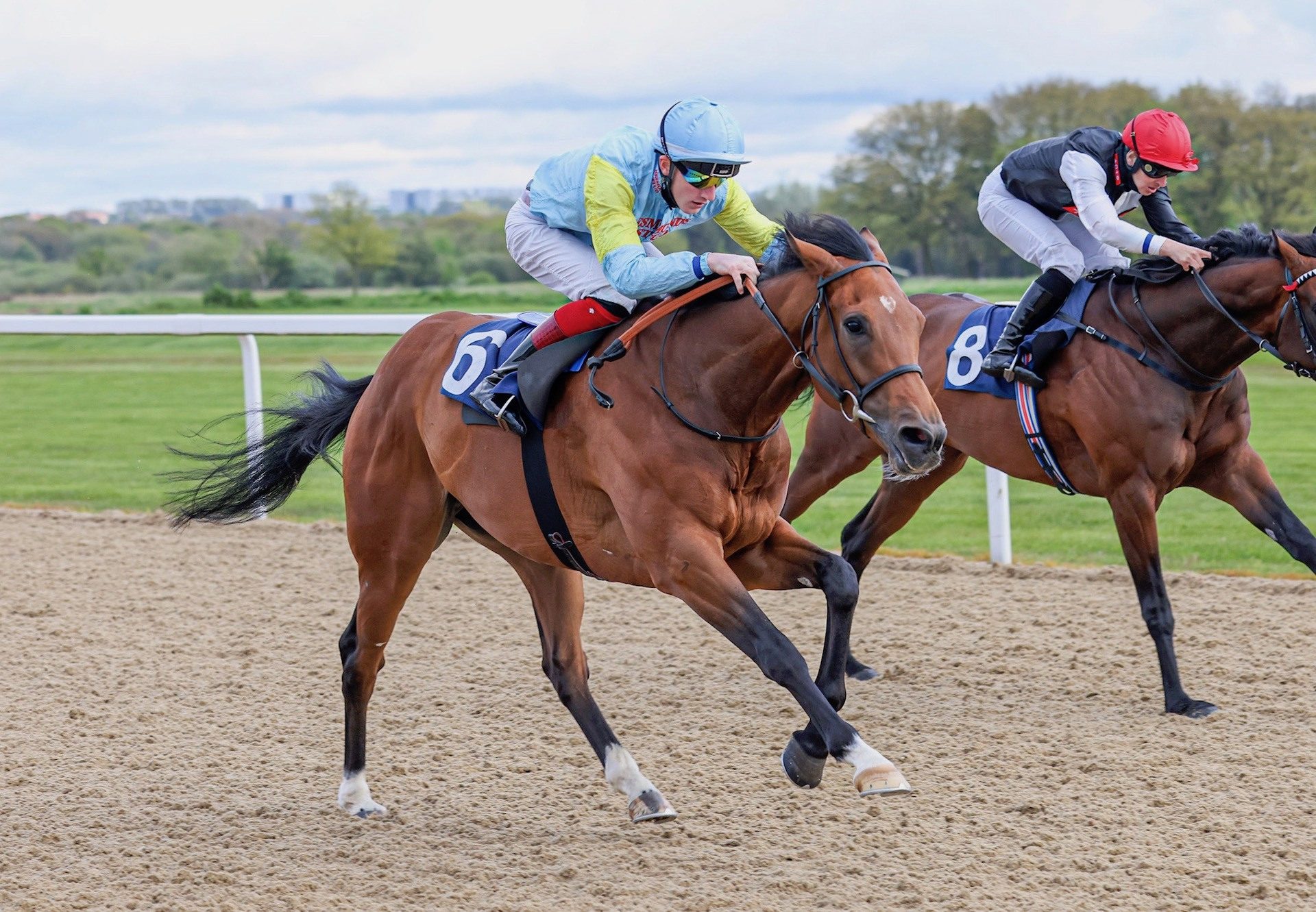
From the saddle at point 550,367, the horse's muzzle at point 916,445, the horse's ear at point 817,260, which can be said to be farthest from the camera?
the saddle at point 550,367

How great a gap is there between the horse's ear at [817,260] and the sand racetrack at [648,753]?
1.41m

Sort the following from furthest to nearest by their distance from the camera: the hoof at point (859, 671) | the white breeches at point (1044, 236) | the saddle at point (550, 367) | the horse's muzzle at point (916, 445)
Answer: the white breeches at point (1044, 236)
the hoof at point (859, 671)
the saddle at point (550, 367)
the horse's muzzle at point (916, 445)

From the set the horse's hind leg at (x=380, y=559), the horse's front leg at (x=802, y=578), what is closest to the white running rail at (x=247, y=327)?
the horse's hind leg at (x=380, y=559)

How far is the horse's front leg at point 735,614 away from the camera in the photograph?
2891 mm

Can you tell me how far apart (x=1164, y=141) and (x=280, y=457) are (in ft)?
10.3

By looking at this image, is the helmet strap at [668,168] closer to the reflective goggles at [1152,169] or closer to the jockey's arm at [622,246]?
the jockey's arm at [622,246]

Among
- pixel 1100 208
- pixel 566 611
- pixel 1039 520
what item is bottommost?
pixel 1039 520

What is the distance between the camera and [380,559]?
393cm

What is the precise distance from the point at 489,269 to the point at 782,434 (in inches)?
1194

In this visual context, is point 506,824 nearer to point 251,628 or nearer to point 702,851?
point 702,851

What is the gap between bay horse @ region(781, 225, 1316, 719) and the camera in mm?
4512

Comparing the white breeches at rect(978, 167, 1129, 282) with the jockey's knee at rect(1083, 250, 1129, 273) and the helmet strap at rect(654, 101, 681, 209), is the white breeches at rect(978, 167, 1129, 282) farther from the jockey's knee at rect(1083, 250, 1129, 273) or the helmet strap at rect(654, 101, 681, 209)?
the helmet strap at rect(654, 101, 681, 209)

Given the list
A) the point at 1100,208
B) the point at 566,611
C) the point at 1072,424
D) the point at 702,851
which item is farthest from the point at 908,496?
the point at 702,851

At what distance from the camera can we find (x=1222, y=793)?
374 cm
